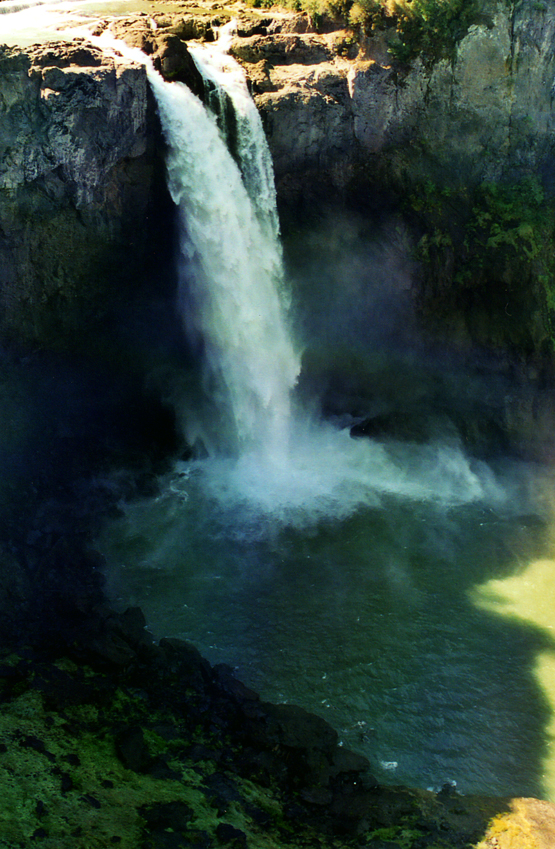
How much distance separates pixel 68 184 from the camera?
53.8 feet

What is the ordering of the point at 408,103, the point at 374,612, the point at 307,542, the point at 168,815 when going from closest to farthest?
the point at 168,815
the point at 374,612
the point at 307,542
the point at 408,103

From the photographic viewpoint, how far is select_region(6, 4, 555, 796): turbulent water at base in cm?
1245

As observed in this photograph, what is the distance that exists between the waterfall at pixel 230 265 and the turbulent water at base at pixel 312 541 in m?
0.04

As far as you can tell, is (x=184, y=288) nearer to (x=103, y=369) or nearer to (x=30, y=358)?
(x=103, y=369)

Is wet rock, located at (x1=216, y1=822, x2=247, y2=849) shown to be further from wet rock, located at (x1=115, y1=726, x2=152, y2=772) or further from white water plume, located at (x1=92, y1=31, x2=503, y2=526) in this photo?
white water plume, located at (x1=92, y1=31, x2=503, y2=526)

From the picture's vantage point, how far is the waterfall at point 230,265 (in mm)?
17906

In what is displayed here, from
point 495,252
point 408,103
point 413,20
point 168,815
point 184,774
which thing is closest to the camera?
point 168,815

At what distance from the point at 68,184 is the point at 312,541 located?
9965 mm

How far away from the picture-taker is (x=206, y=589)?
49.7ft

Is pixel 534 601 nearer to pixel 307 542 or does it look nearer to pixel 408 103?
pixel 307 542

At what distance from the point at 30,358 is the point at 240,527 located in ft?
21.7

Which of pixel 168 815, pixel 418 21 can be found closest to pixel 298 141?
pixel 418 21

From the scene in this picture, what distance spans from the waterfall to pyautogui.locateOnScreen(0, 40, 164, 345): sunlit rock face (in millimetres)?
1047

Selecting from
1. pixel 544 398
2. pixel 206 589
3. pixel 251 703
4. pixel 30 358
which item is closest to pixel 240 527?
pixel 206 589
